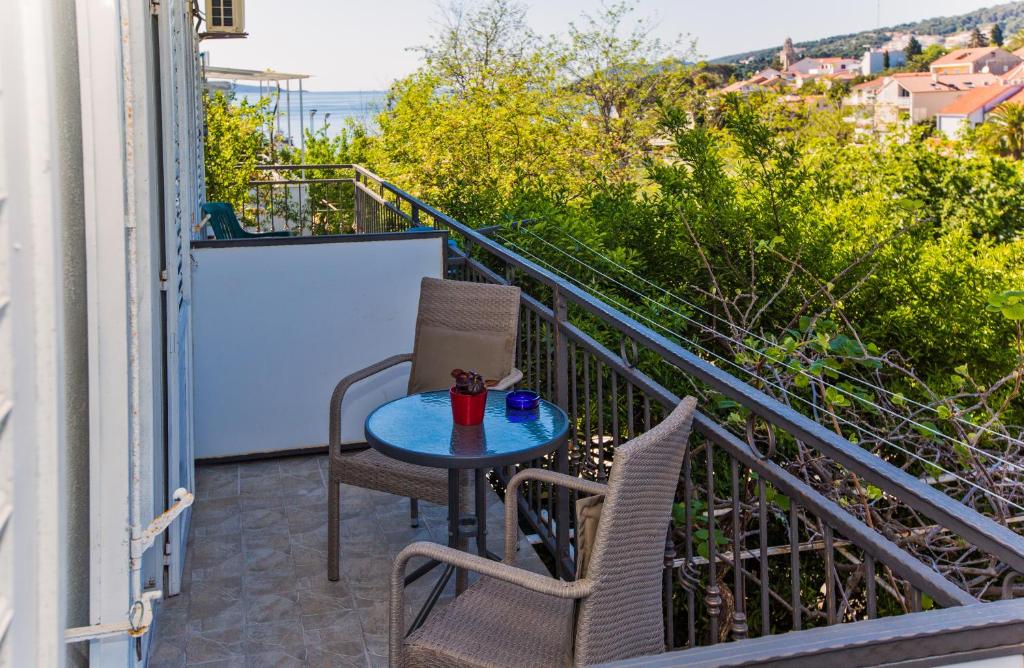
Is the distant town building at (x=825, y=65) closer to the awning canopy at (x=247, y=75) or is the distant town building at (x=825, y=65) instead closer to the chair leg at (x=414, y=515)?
the awning canopy at (x=247, y=75)

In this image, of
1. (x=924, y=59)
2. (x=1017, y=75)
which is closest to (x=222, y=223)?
(x=1017, y=75)

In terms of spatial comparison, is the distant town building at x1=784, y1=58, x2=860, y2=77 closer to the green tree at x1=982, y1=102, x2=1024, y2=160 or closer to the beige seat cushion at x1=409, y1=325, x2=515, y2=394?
the green tree at x1=982, y1=102, x2=1024, y2=160

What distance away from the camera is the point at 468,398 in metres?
3.05

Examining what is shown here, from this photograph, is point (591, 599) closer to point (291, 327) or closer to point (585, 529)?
point (585, 529)

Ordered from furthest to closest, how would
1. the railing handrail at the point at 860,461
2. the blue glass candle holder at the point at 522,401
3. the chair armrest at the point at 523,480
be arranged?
the blue glass candle holder at the point at 522,401
the chair armrest at the point at 523,480
the railing handrail at the point at 860,461

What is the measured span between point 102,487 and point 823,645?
1045 millimetres

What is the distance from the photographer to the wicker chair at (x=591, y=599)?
193 centimetres

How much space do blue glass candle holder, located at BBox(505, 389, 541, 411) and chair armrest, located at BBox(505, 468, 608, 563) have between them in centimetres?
56

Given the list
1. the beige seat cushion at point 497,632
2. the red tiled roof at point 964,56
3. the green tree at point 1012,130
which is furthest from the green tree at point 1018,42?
the beige seat cushion at point 497,632

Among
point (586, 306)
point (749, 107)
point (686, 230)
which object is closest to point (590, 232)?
point (686, 230)

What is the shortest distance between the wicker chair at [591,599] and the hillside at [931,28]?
75533 mm

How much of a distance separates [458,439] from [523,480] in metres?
0.46

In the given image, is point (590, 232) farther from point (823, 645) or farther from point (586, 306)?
point (823, 645)

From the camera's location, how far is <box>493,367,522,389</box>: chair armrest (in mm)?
3592
